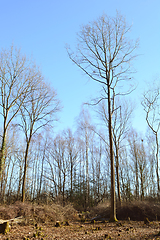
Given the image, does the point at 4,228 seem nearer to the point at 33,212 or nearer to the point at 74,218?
the point at 33,212

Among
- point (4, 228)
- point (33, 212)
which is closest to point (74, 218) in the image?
point (33, 212)

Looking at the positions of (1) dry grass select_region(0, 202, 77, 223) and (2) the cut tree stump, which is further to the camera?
(1) dry grass select_region(0, 202, 77, 223)

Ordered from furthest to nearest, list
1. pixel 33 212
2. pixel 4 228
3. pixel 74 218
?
pixel 74 218 → pixel 33 212 → pixel 4 228

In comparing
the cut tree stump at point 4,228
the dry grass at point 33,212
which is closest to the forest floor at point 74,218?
the dry grass at point 33,212

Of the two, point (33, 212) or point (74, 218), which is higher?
point (33, 212)

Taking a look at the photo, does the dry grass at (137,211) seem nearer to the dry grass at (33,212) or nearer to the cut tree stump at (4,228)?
the dry grass at (33,212)

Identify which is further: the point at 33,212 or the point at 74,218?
the point at 74,218

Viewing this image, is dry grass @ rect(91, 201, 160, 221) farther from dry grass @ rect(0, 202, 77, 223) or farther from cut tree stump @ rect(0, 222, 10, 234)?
cut tree stump @ rect(0, 222, 10, 234)

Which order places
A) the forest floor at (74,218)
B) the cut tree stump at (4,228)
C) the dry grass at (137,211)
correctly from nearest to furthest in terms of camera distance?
the cut tree stump at (4,228) → the forest floor at (74,218) → the dry grass at (137,211)

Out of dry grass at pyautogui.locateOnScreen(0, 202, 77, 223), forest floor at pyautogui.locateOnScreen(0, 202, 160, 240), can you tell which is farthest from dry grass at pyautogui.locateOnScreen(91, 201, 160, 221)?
dry grass at pyautogui.locateOnScreen(0, 202, 77, 223)

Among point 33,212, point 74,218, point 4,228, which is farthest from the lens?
point 74,218

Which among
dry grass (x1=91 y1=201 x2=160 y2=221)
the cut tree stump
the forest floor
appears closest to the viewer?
the cut tree stump

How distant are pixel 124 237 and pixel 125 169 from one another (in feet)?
72.7

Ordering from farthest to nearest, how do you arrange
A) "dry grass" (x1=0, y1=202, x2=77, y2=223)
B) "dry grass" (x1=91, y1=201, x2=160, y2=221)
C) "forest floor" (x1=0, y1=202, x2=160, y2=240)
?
"dry grass" (x1=91, y1=201, x2=160, y2=221) < "dry grass" (x1=0, y1=202, x2=77, y2=223) < "forest floor" (x1=0, y1=202, x2=160, y2=240)
